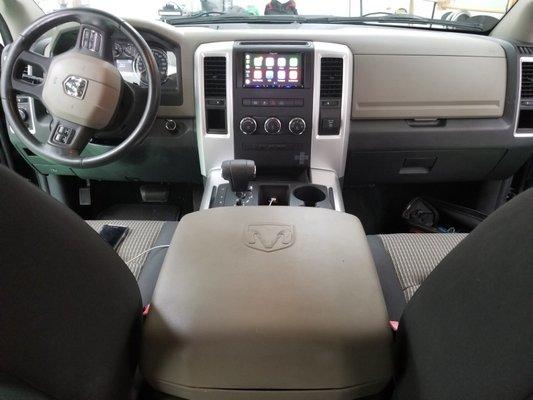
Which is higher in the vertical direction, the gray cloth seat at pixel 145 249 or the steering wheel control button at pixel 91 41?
the steering wheel control button at pixel 91 41

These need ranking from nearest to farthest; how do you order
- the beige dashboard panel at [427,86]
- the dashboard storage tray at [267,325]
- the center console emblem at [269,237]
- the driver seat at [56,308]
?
the driver seat at [56,308], the dashboard storage tray at [267,325], the center console emblem at [269,237], the beige dashboard panel at [427,86]

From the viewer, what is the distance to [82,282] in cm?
54

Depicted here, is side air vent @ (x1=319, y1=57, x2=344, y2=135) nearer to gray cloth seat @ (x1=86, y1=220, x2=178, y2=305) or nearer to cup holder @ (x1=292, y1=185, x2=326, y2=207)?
cup holder @ (x1=292, y1=185, x2=326, y2=207)

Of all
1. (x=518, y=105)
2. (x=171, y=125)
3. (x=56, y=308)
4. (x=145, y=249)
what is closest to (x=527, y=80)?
(x=518, y=105)

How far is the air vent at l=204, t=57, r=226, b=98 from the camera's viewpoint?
1390 millimetres

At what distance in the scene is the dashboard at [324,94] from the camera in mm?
1391

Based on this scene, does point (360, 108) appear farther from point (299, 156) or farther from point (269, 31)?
point (269, 31)

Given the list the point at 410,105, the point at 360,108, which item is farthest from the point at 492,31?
the point at 360,108

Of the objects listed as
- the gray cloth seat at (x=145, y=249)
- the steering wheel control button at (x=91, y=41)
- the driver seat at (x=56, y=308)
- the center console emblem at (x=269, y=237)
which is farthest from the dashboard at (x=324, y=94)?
the driver seat at (x=56, y=308)

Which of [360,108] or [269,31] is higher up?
[269,31]

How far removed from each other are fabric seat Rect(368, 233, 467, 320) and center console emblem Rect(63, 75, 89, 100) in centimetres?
86

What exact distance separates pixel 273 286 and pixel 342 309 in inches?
4.1

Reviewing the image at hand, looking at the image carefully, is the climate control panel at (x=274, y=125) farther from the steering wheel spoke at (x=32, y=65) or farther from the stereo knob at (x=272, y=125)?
the steering wheel spoke at (x=32, y=65)

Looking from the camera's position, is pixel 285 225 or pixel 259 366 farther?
pixel 285 225
